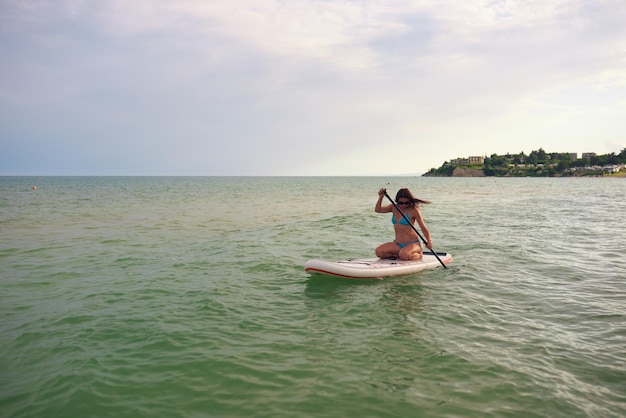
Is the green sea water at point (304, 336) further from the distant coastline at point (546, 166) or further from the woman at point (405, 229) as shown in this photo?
the distant coastline at point (546, 166)

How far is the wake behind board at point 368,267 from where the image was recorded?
8.88 meters

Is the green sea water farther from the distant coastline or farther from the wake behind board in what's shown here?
the distant coastline

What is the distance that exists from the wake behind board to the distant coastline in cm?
15907

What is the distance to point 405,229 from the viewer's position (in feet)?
32.7

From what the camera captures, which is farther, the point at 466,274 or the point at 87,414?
the point at 466,274

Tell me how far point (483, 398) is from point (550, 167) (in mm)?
182933

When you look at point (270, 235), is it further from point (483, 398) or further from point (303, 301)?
point (483, 398)

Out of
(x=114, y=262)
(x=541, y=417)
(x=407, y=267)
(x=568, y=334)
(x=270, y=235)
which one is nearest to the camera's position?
(x=541, y=417)

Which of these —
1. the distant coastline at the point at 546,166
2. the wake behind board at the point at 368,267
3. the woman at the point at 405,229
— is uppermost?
the distant coastline at the point at 546,166

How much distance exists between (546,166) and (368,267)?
182 metres

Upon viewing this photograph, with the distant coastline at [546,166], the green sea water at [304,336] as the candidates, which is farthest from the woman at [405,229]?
the distant coastline at [546,166]

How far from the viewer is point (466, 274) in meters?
9.81

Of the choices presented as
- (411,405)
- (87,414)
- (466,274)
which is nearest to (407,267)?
(466,274)

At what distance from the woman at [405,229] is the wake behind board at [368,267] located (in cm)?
23
